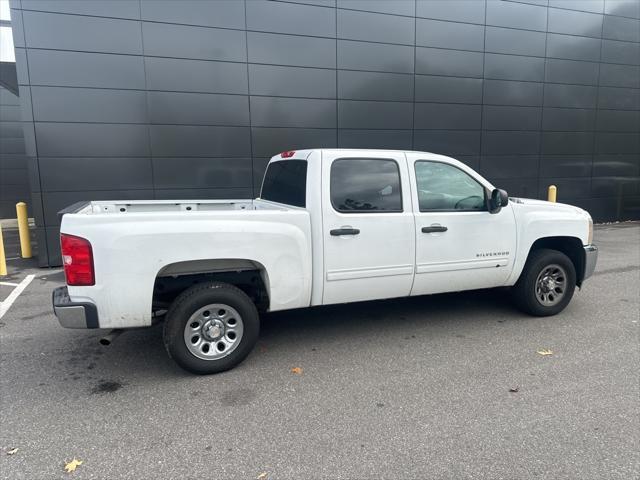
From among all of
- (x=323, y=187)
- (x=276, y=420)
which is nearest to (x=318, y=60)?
(x=323, y=187)

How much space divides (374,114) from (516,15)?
5217 millimetres

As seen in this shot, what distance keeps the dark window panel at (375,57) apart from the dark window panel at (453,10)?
3.37ft

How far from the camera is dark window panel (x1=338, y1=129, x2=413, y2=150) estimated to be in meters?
10.8

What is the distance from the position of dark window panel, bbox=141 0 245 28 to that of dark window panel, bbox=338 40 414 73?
2456mm

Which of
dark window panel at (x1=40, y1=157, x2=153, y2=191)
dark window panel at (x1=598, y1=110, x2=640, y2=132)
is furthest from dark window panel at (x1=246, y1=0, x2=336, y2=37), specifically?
dark window panel at (x1=598, y1=110, x2=640, y2=132)

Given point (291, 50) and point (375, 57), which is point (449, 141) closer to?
point (375, 57)

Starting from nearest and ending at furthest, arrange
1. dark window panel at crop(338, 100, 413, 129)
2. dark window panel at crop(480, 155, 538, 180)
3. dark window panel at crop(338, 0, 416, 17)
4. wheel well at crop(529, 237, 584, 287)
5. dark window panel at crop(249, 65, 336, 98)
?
wheel well at crop(529, 237, 584, 287) → dark window panel at crop(249, 65, 336, 98) → dark window panel at crop(338, 0, 416, 17) → dark window panel at crop(338, 100, 413, 129) → dark window panel at crop(480, 155, 538, 180)

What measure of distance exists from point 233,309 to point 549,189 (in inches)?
474

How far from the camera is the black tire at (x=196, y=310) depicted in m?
3.75

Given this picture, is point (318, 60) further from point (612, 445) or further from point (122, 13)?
point (612, 445)

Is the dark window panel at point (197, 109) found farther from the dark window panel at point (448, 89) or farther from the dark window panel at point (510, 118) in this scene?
the dark window panel at point (510, 118)

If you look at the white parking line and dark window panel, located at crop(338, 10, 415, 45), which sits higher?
dark window panel, located at crop(338, 10, 415, 45)

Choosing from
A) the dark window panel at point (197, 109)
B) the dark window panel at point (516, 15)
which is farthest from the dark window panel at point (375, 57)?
the dark window panel at point (516, 15)

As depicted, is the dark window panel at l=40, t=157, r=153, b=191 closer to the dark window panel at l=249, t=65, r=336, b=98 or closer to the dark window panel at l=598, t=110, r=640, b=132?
the dark window panel at l=249, t=65, r=336, b=98
